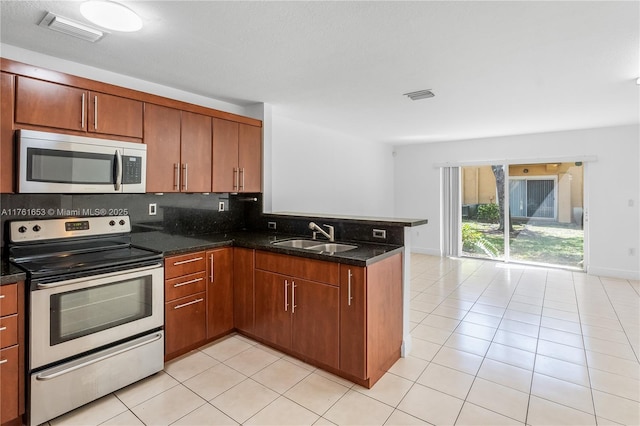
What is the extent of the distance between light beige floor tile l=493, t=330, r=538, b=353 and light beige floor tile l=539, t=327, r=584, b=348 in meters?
0.15

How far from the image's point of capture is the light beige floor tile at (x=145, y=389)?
2162 millimetres

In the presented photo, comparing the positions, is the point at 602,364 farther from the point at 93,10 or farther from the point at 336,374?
the point at 93,10

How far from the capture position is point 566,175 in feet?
18.4

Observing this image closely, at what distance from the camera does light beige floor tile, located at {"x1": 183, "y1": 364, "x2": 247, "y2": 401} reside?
2254 millimetres

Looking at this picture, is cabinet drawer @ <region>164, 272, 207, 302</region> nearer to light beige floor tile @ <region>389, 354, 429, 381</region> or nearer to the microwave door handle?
the microwave door handle

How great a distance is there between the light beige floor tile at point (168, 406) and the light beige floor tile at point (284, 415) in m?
0.41

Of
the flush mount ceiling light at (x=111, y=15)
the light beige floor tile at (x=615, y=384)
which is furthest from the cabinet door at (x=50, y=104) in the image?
the light beige floor tile at (x=615, y=384)

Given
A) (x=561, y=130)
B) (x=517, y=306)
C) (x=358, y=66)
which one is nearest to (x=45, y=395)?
(x=358, y=66)

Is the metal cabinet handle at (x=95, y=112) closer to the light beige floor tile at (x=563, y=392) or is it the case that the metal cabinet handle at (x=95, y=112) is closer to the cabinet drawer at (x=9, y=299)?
the cabinet drawer at (x=9, y=299)

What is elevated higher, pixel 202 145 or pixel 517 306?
pixel 202 145

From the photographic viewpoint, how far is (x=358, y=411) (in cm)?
205

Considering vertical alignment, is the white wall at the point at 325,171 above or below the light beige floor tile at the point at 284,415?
above

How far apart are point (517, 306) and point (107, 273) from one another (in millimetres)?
4104

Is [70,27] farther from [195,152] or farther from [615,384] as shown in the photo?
[615,384]
